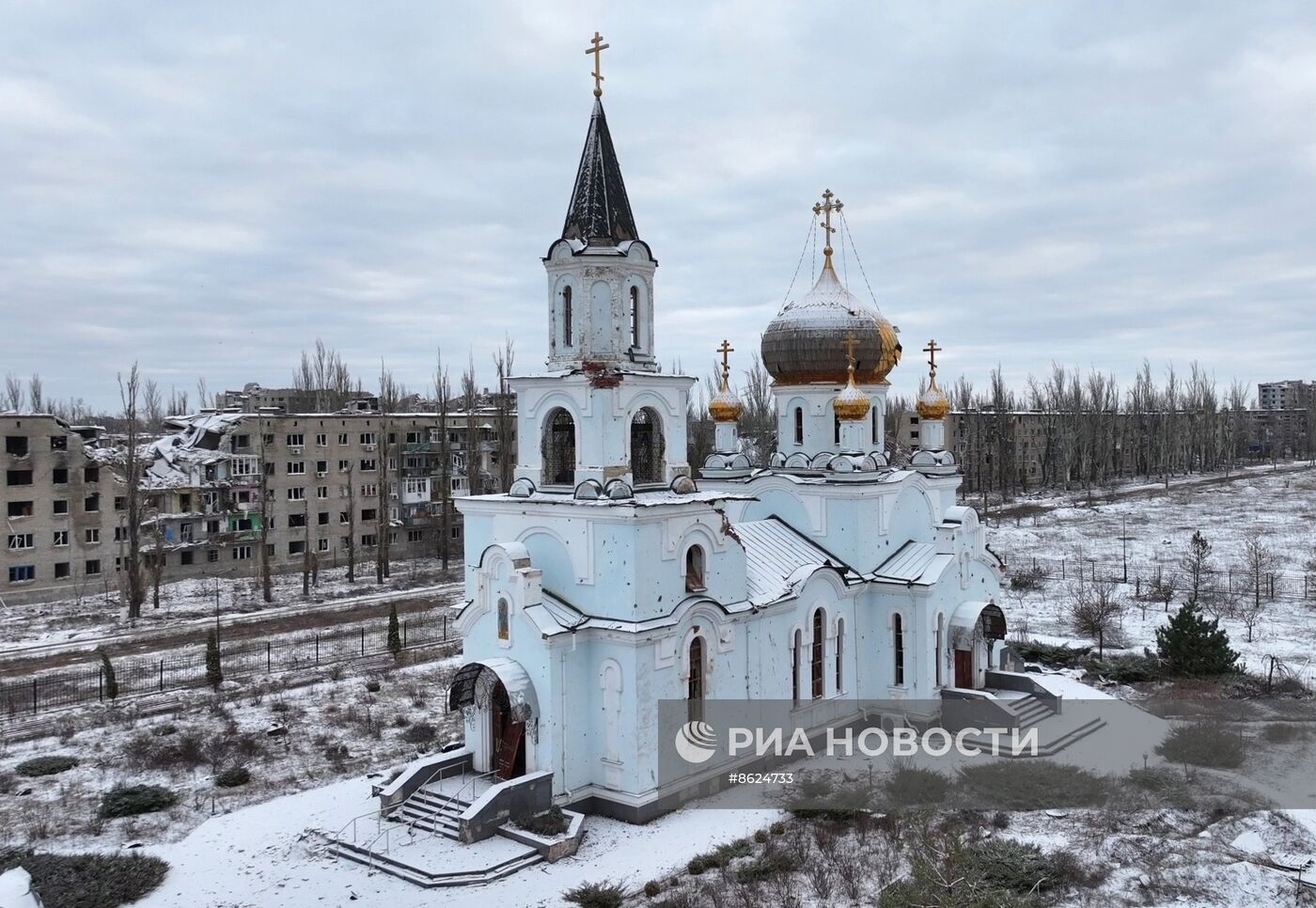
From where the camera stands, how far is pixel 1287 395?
133250mm

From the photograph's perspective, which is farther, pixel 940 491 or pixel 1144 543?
pixel 1144 543

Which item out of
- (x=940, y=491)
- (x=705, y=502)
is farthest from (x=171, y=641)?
(x=940, y=491)

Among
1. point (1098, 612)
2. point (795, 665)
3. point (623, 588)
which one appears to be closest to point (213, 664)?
point (623, 588)

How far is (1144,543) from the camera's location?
40.7 metres

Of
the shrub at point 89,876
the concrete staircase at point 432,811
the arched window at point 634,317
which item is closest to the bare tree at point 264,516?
the shrub at point 89,876

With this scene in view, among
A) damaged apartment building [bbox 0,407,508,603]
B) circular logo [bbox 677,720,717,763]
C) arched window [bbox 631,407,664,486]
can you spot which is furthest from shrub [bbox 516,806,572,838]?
damaged apartment building [bbox 0,407,508,603]

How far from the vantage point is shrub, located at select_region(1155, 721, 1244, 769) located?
15.5 m

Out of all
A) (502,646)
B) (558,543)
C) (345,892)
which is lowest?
(345,892)

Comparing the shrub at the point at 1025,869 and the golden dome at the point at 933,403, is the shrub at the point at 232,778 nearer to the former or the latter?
the shrub at the point at 1025,869

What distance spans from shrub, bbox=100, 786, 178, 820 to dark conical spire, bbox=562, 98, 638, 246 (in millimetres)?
10783

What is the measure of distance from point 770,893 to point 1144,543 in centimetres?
3540

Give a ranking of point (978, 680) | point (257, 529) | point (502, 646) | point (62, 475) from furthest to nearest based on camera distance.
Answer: point (257, 529) < point (62, 475) < point (978, 680) < point (502, 646)

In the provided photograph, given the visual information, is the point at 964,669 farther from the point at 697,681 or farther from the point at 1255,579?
the point at 1255,579

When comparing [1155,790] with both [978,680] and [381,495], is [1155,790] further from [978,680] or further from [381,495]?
[381,495]
